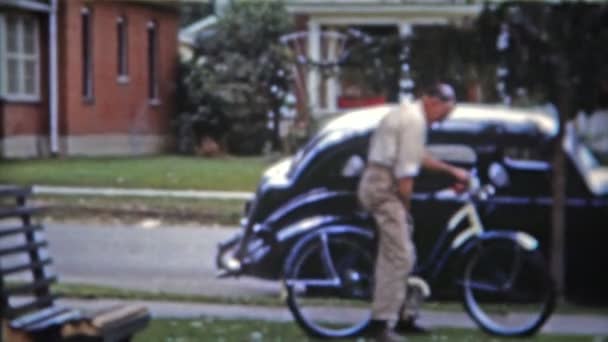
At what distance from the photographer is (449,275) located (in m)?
8.05

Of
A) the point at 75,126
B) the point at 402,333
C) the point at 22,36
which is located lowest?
the point at 402,333

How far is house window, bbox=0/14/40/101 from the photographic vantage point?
787cm

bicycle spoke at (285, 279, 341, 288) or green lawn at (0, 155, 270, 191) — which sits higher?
green lawn at (0, 155, 270, 191)

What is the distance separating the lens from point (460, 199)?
8.09 m

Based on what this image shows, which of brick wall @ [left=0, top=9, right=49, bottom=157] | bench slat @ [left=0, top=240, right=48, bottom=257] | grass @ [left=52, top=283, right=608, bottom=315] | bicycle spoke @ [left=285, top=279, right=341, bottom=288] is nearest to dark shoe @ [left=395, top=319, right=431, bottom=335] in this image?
grass @ [left=52, top=283, right=608, bottom=315]

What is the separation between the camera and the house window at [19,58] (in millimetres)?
7867

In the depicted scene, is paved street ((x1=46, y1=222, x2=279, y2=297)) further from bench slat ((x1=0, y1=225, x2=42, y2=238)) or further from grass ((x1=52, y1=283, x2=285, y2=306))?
bench slat ((x1=0, y1=225, x2=42, y2=238))

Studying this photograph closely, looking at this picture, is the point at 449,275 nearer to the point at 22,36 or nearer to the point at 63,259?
the point at 63,259

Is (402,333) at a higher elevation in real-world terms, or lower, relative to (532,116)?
lower

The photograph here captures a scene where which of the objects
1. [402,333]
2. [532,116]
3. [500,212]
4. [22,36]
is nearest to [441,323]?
[402,333]

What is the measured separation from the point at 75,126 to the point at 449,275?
2.40m

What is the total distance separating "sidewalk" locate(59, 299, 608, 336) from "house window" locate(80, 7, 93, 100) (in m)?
1.26

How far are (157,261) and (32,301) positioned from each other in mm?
1394

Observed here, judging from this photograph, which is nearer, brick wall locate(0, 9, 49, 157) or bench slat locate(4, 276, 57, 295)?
bench slat locate(4, 276, 57, 295)
